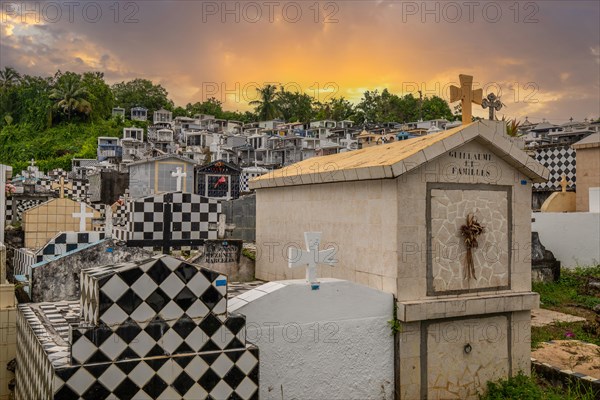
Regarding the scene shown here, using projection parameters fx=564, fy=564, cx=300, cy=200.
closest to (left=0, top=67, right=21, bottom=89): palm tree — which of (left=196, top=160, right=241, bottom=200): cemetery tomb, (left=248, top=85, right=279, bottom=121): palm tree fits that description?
(left=248, top=85, right=279, bottom=121): palm tree

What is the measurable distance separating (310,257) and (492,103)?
22.1 feet

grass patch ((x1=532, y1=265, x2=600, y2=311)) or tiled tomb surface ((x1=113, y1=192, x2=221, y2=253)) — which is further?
grass patch ((x1=532, y1=265, x2=600, y2=311))

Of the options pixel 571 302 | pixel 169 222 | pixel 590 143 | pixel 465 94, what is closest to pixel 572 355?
pixel 571 302

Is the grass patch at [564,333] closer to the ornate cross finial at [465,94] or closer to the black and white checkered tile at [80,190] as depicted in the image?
the ornate cross finial at [465,94]

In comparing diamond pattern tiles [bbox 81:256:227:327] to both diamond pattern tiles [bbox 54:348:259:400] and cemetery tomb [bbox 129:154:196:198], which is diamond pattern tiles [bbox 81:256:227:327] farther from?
cemetery tomb [bbox 129:154:196:198]

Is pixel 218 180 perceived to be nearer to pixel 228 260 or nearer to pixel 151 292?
pixel 228 260

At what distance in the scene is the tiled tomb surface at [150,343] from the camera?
595cm

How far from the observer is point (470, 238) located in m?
10.1

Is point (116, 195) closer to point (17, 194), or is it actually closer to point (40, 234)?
point (17, 194)

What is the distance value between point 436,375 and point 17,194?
2201cm

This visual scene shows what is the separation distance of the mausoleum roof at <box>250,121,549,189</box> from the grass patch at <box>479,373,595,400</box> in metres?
3.86

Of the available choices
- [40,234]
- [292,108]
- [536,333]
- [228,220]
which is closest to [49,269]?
[40,234]

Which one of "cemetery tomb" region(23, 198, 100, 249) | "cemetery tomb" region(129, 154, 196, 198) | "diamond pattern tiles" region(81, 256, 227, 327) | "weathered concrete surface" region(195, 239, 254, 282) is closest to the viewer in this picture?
"diamond pattern tiles" region(81, 256, 227, 327)

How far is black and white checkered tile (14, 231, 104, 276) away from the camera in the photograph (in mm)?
10914
